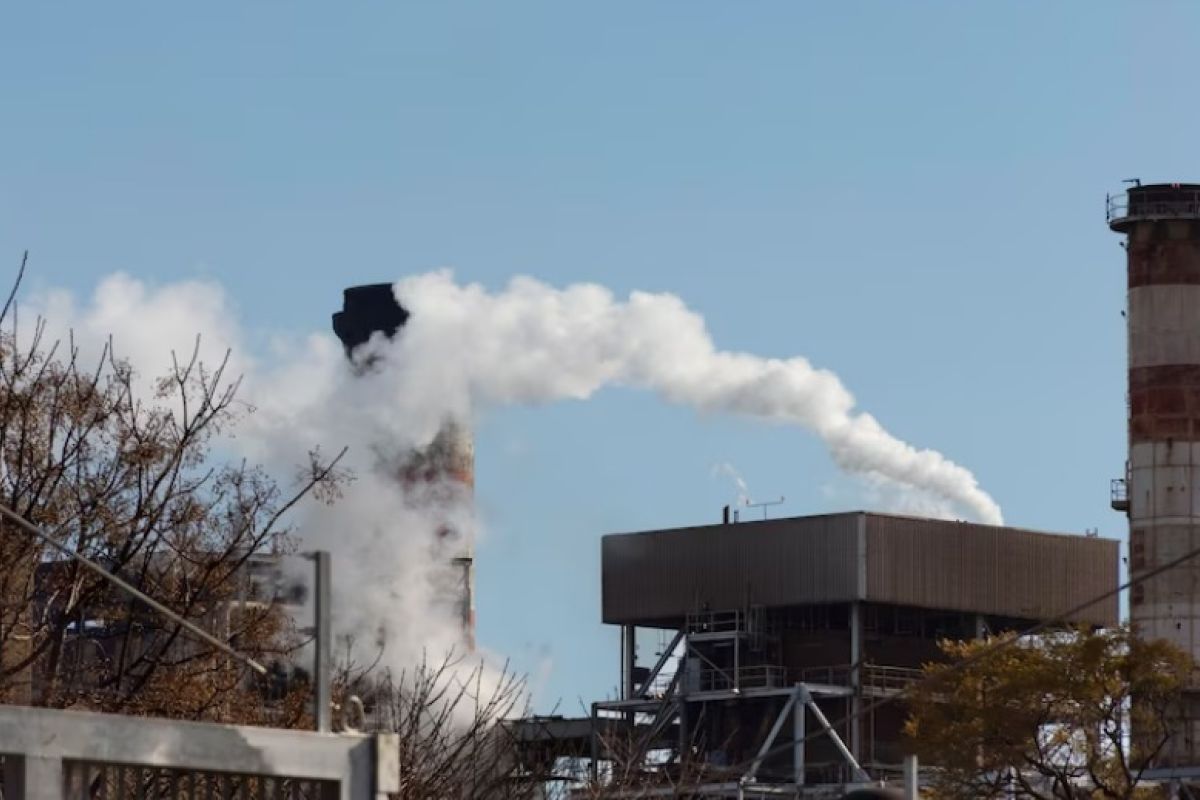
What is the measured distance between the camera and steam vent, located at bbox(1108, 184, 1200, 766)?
98125 millimetres

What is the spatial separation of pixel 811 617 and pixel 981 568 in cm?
599

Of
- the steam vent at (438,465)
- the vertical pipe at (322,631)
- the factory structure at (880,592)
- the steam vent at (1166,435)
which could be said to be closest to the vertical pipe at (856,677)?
the factory structure at (880,592)

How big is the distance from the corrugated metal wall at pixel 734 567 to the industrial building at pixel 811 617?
0.05m

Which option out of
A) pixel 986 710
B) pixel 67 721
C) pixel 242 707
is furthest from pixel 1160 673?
pixel 67 721

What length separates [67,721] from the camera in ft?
58.6

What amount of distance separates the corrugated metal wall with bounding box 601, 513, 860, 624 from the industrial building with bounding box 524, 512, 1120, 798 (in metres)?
0.05

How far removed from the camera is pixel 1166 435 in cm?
9975

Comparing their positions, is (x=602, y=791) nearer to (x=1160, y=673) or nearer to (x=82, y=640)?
(x=82, y=640)

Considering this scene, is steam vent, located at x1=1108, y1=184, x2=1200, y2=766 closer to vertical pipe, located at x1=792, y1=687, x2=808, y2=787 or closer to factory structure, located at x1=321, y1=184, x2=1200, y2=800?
factory structure, located at x1=321, y1=184, x2=1200, y2=800

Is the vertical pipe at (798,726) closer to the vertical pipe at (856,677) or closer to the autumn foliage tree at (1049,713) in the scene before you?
the vertical pipe at (856,677)

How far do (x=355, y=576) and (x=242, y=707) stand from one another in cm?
6165

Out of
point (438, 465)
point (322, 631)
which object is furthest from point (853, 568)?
point (322, 631)

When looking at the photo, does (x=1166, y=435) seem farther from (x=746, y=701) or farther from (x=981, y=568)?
(x=746, y=701)

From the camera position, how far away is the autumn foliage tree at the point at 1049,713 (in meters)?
74.6
